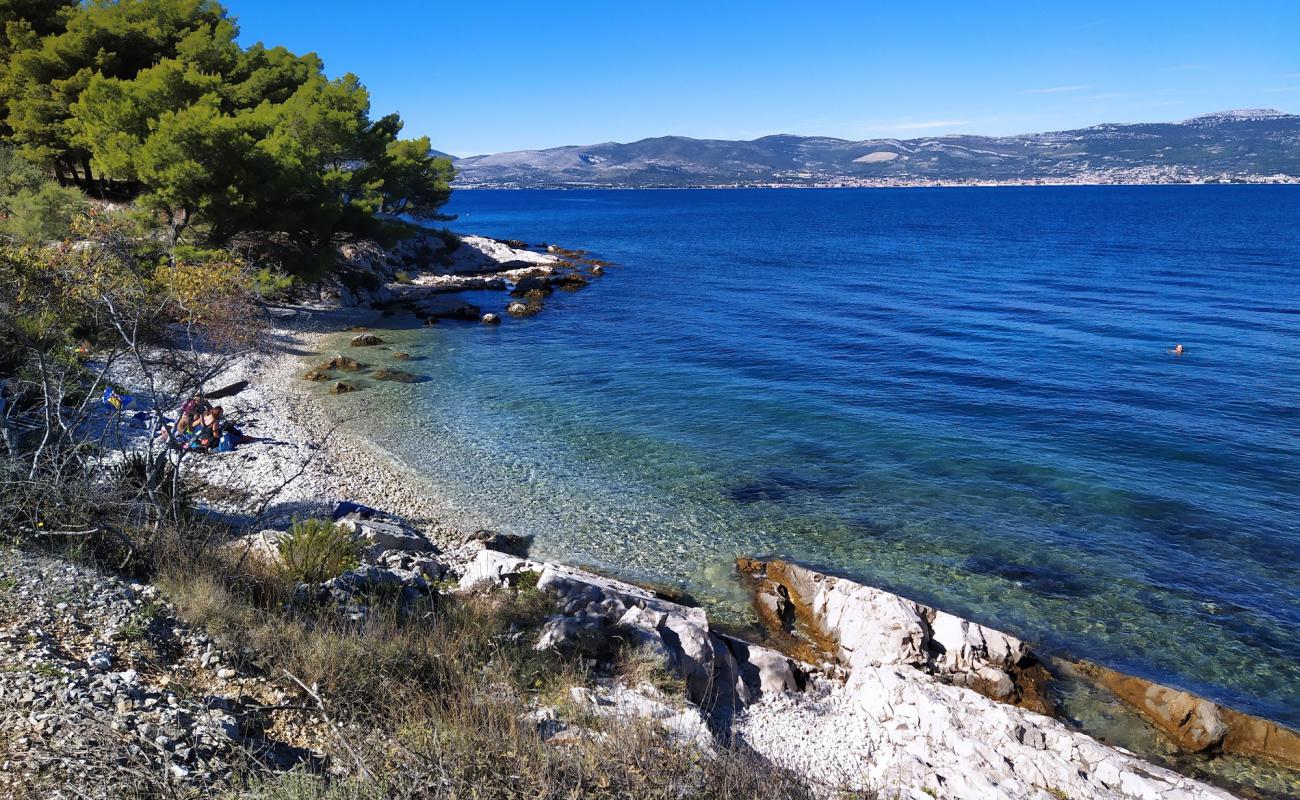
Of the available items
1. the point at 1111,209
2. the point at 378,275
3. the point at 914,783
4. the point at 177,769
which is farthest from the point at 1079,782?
the point at 1111,209

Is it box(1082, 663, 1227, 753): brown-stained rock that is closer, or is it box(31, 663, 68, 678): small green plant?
box(31, 663, 68, 678): small green plant

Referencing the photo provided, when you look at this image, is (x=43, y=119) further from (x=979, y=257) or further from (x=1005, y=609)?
(x=979, y=257)

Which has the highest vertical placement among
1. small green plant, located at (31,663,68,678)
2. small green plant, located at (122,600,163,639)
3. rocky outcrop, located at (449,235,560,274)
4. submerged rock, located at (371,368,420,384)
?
rocky outcrop, located at (449,235,560,274)

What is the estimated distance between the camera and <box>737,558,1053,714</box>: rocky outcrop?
38.2ft

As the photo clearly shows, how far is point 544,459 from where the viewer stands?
2088 cm

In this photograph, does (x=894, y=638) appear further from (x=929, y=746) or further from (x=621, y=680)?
(x=621, y=680)

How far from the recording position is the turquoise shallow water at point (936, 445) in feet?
47.1

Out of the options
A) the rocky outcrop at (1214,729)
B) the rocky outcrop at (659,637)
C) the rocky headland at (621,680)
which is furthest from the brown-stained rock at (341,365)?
Result: the rocky outcrop at (1214,729)

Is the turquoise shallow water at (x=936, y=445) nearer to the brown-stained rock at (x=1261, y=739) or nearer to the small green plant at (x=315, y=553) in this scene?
the brown-stained rock at (x=1261, y=739)

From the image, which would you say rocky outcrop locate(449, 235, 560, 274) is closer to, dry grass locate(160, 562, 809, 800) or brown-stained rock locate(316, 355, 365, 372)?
brown-stained rock locate(316, 355, 365, 372)

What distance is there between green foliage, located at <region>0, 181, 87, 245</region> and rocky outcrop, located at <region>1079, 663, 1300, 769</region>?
105 ft

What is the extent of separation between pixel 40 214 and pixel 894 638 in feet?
101

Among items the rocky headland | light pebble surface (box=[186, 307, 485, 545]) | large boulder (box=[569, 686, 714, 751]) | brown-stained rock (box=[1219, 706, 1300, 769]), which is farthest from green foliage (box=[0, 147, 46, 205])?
brown-stained rock (box=[1219, 706, 1300, 769])

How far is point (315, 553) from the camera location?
1123 cm
